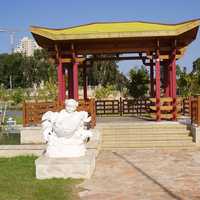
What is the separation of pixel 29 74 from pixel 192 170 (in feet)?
237

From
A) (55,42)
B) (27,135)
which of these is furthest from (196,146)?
(55,42)

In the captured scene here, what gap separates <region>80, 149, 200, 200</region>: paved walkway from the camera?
6.82m

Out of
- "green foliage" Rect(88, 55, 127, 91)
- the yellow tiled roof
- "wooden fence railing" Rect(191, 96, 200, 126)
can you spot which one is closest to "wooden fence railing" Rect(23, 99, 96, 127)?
the yellow tiled roof

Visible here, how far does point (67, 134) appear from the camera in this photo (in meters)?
8.45

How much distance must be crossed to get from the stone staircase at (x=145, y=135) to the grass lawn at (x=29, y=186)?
408cm

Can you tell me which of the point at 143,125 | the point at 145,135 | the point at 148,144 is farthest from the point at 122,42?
the point at 148,144

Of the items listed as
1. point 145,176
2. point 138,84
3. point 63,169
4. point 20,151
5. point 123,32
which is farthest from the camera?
point 138,84

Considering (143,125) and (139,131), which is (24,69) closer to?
(143,125)

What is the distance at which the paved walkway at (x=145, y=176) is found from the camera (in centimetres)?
682

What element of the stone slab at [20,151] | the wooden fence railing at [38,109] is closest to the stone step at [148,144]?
the wooden fence railing at [38,109]

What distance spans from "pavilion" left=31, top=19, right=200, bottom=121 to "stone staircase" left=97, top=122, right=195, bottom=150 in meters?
1.17

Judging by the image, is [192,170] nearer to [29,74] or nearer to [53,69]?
[53,69]

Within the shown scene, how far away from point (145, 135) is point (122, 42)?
3773 millimetres

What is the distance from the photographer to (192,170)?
348 inches
